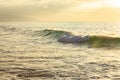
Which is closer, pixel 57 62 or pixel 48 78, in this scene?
pixel 48 78

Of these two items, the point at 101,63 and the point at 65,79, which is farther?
the point at 101,63

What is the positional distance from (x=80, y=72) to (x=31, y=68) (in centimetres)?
→ 206

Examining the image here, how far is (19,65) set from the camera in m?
12.0

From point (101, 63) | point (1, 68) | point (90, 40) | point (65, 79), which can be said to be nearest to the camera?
point (65, 79)

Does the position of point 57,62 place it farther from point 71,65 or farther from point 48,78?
point 48,78

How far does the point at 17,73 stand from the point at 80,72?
2.42m

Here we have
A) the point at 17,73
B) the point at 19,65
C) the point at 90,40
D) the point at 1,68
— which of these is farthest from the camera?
the point at 90,40

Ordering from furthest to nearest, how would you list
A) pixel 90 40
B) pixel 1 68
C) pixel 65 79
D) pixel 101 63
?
pixel 90 40
pixel 101 63
pixel 1 68
pixel 65 79

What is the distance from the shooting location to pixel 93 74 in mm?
10469

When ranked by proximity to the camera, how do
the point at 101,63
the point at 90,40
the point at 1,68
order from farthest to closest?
the point at 90,40, the point at 101,63, the point at 1,68

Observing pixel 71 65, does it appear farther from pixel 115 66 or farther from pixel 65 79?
pixel 65 79

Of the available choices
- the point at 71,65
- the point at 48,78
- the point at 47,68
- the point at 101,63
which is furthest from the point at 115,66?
the point at 48,78

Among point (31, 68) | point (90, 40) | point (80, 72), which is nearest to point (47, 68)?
point (31, 68)

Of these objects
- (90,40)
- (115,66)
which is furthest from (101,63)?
(90,40)
